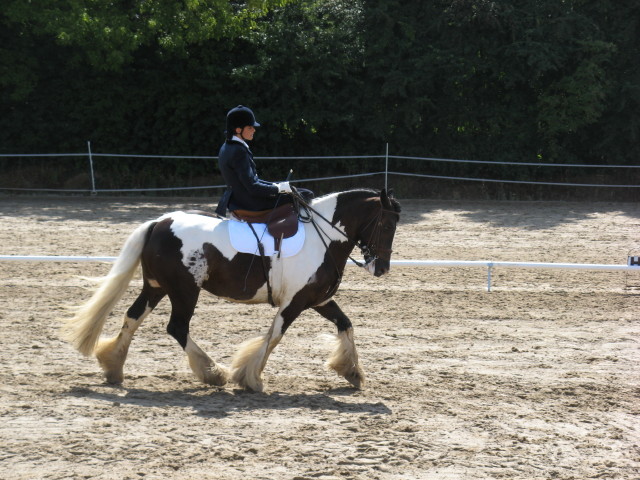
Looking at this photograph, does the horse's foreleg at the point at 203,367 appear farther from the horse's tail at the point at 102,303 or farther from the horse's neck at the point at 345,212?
the horse's neck at the point at 345,212

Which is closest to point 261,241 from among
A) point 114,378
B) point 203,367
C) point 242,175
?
point 242,175

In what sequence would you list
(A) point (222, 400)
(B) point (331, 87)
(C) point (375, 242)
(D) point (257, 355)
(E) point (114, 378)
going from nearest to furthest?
(A) point (222, 400), (D) point (257, 355), (E) point (114, 378), (C) point (375, 242), (B) point (331, 87)

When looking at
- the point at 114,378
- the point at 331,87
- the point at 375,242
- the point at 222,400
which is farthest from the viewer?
the point at 331,87

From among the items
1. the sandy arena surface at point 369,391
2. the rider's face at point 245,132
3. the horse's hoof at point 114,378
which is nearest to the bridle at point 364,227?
the rider's face at point 245,132

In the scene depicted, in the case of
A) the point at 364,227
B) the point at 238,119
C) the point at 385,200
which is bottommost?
the point at 364,227

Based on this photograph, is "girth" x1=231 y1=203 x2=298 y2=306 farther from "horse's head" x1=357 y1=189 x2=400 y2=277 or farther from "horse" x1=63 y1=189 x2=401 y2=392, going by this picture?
"horse's head" x1=357 y1=189 x2=400 y2=277

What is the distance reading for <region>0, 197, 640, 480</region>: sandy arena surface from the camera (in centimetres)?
461

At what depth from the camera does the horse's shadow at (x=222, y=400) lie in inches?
218

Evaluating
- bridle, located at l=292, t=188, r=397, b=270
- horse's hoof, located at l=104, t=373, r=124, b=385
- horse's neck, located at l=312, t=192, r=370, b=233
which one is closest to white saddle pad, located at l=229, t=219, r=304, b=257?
bridle, located at l=292, t=188, r=397, b=270

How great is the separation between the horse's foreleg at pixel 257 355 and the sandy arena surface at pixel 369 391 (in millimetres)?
116

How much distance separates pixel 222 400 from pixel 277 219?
1521mm

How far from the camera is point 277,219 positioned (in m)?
6.23

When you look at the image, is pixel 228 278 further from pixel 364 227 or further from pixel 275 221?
pixel 364 227

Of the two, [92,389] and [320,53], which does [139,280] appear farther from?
[320,53]
